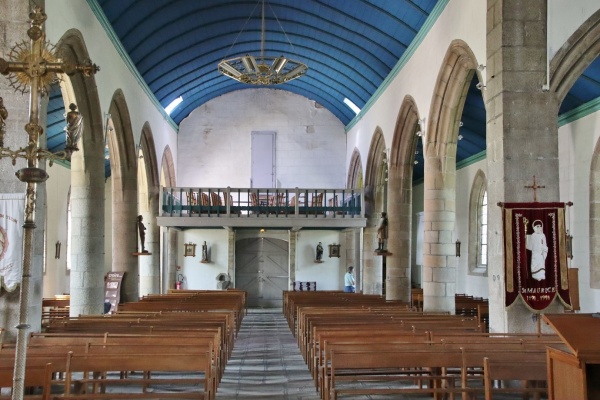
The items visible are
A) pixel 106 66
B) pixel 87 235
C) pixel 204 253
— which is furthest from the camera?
pixel 204 253

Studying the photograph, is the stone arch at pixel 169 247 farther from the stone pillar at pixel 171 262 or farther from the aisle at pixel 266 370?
the aisle at pixel 266 370

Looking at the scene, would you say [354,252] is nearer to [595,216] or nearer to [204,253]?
[204,253]

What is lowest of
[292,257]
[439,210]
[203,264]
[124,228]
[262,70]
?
A: [203,264]

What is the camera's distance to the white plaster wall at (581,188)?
46.3 ft

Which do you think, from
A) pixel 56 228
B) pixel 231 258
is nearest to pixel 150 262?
pixel 56 228

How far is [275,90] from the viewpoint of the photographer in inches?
1104

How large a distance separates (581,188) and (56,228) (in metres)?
15.8

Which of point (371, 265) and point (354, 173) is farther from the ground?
point (354, 173)

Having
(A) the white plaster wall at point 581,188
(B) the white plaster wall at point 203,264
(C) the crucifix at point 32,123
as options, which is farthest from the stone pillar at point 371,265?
(C) the crucifix at point 32,123

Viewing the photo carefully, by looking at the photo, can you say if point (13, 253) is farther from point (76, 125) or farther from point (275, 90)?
point (275, 90)

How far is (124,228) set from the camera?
18438 millimetres

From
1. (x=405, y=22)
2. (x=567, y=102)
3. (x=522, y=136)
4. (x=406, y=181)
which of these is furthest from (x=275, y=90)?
(x=522, y=136)

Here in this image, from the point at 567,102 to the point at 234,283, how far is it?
640 inches

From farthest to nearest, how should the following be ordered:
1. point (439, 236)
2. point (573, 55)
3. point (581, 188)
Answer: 1. point (439, 236)
2. point (581, 188)
3. point (573, 55)
